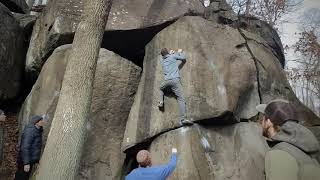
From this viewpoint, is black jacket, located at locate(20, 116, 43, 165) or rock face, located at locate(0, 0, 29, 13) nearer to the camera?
black jacket, located at locate(20, 116, 43, 165)

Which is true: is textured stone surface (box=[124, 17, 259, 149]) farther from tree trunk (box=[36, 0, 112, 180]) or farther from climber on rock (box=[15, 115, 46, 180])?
tree trunk (box=[36, 0, 112, 180])

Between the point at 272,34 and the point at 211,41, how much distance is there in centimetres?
456

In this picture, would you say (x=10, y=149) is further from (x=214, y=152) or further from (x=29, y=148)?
(x=214, y=152)

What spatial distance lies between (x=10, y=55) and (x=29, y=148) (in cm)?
643

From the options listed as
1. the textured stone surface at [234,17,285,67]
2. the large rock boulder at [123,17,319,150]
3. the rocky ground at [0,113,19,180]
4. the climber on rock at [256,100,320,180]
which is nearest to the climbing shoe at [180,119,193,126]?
the large rock boulder at [123,17,319,150]

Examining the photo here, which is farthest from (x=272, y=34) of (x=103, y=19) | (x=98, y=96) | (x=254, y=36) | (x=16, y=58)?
(x=16, y=58)

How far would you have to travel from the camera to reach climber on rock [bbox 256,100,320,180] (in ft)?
9.93

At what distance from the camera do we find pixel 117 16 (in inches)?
517

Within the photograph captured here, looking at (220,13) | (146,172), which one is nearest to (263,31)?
(220,13)

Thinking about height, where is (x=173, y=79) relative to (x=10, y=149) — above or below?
above

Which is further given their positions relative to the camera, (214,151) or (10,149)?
(10,149)

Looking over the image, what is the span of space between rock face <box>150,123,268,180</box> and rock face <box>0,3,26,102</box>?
6722 mm

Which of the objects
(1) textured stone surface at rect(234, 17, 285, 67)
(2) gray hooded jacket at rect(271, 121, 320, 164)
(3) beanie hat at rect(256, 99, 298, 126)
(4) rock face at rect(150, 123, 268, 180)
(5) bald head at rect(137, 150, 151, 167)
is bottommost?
(4) rock face at rect(150, 123, 268, 180)

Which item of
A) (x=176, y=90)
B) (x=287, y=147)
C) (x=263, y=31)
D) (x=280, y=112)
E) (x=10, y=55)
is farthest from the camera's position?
(x=263, y=31)
